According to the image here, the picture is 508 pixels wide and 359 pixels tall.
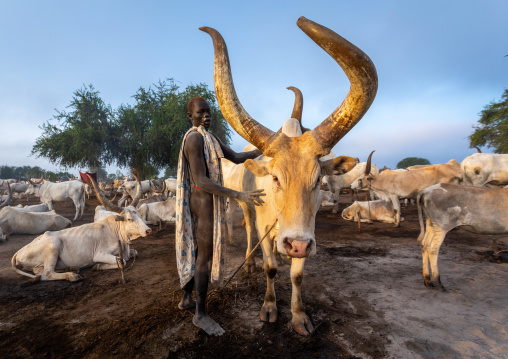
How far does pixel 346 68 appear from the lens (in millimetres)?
2111

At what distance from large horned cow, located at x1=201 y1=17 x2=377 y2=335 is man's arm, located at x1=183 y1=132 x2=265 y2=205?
24 centimetres

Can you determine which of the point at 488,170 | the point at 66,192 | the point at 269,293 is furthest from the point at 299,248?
the point at 66,192

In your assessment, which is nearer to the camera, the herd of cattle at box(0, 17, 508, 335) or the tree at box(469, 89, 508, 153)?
the herd of cattle at box(0, 17, 508, 335)

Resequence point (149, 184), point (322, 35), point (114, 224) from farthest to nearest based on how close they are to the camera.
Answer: point (149, 184) < point (114, 224) < point (322, 35)

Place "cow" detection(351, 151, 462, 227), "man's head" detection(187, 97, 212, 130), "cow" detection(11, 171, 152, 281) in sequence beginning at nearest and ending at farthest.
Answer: "man's head" detection(187, 97, 212, 130) < "cow" detection(11, 171, 152, 281) < "cow" detection(351, 151, 462, 227)

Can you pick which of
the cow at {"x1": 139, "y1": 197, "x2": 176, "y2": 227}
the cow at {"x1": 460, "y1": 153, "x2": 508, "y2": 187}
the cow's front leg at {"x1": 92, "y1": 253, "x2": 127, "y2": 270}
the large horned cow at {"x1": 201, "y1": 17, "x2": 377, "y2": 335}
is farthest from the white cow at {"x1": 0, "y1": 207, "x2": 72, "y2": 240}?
the cow at {"x1": 460, "y1": 153, "x2": 508, "y2": 187}

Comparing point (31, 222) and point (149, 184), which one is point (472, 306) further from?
point (149, 184)

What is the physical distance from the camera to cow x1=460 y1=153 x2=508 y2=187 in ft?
31.9

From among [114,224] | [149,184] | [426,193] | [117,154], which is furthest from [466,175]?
[117,154]

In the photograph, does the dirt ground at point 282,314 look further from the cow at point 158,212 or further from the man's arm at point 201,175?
the cow at point 158,212

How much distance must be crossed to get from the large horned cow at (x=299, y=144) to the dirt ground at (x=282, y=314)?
398 millimetres

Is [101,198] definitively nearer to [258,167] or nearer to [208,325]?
[208,325]

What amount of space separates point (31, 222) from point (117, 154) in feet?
53.5

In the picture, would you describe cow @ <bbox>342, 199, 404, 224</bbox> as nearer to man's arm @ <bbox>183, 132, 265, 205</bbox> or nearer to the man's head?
man's arm @ <bbox>183, 132, 265, 205</bbox>
